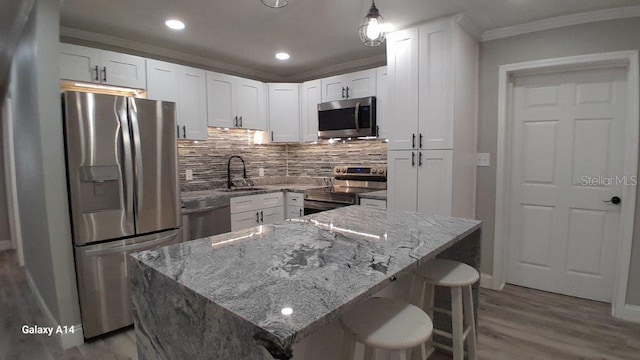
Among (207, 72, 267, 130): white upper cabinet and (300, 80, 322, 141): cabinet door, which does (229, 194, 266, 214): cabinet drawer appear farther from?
(300, 80, 322, 141): cabinet door

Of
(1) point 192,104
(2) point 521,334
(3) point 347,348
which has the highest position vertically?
(1) point 192,104

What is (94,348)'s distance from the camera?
2.26 metres

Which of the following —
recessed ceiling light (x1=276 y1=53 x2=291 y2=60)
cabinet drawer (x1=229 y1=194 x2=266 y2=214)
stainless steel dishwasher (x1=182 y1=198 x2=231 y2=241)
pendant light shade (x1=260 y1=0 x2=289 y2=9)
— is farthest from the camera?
recessed ceiling light (x1=276 y1=53 x2=291 y2=60)

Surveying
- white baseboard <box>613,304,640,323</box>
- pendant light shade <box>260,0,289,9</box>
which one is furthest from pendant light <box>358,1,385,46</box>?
white baseboard <box>613,304,640,323</box>

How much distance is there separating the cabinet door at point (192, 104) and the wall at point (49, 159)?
1.20 metres

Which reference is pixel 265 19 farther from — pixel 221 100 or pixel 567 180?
pixel 567 180

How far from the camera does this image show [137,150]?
2451 millimetres

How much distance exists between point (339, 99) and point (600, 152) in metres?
2.53

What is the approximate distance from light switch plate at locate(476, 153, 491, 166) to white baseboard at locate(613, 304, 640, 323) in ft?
5.09

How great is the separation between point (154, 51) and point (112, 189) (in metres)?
1.78

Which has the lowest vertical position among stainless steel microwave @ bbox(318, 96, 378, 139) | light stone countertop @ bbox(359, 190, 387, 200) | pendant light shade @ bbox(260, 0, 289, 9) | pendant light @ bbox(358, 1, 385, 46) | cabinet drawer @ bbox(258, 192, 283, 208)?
cabinet drawer @ bbox(258, 192, 283, 208)

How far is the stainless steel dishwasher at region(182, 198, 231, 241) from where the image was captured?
9.95 ft

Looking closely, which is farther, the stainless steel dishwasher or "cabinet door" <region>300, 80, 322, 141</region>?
"cabinet door" <region>300, 80, 322, 141</region>

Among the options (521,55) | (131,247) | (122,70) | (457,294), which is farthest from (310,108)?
(457,294)
